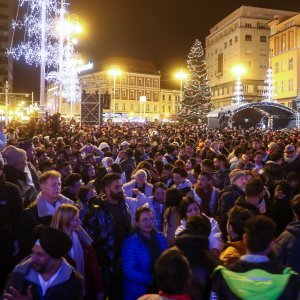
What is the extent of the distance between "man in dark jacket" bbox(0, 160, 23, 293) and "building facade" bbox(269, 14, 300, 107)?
6399 centimetres

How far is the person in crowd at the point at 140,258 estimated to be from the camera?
509 centimetres

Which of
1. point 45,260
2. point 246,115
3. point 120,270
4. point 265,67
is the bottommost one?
point 120,270

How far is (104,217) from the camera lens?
588cm

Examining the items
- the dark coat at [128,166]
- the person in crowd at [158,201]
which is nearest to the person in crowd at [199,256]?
the person in crowd at [158,201]

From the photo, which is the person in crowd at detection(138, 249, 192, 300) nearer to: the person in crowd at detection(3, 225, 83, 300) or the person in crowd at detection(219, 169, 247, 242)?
the person in crowd at detection(3, 225, 83, 300)

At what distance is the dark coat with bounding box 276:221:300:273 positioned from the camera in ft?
15.6

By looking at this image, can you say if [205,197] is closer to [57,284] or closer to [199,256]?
[199,256]

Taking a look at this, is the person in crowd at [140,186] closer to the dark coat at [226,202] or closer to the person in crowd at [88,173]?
the dark coat at [226,202]

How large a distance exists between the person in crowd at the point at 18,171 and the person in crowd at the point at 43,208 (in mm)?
1307

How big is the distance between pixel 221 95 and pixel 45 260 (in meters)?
91.3

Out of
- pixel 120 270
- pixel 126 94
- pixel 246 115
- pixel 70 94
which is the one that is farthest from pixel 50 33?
pixel 126 94

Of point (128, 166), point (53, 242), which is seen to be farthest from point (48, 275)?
point (128, 166)

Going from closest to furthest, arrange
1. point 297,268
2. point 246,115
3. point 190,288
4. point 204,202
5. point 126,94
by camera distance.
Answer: point 190,288, point 297,268, point 204,202, point 246,115, point 126,94

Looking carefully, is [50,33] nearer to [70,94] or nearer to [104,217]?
[70,94]
